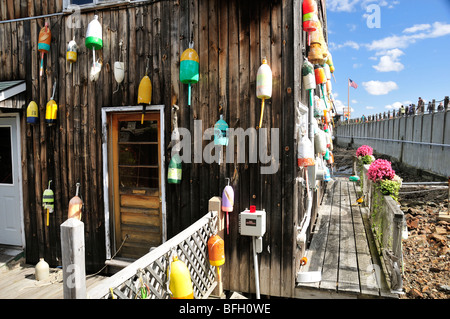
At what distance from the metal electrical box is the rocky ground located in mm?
2124

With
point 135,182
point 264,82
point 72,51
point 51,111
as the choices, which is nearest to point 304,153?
point 264,82

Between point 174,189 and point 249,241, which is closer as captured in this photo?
point 249,241

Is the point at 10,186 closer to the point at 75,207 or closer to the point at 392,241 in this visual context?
the point at 75,207

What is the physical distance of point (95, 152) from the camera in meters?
4.36

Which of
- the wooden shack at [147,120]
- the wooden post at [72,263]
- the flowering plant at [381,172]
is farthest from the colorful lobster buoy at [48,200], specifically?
the flowering plant at [381,172]

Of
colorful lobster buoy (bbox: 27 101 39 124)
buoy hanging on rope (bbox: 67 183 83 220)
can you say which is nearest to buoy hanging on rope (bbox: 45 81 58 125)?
colorful lobster buoy (bbox: 27 101 39 124)

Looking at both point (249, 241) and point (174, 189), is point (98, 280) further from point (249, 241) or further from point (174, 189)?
point (249, 241)

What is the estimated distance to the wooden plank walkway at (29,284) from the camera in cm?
390

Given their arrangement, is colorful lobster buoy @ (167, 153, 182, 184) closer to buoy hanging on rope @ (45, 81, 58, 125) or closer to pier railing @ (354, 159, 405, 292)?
buoy hanging on rope @ (45, 81, 58, 125)

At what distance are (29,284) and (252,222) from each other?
348cm

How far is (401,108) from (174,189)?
24.0 metres

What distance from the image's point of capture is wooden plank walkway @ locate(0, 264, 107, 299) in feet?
12.8
